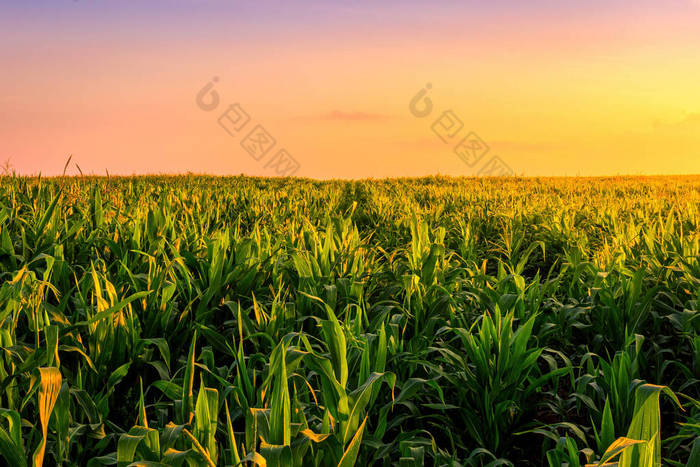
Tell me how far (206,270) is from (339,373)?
1366mm

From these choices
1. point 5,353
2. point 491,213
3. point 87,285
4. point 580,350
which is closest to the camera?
point 5,353

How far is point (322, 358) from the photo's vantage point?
51.6 inches

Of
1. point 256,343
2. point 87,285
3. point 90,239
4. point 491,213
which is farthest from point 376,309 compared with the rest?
point 491,213

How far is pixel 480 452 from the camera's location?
155 centimetres

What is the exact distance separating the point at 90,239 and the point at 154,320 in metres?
1.25

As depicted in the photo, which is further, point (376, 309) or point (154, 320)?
point (376, 309)

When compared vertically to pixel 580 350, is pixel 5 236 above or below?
above

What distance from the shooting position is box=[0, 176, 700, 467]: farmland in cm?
127

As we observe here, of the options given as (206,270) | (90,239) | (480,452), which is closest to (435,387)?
(480,452)

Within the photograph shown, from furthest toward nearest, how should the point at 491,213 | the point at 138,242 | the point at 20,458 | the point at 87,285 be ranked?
the point at 491,213
the point at 138,242
the point at 87,285
the point at 20,458

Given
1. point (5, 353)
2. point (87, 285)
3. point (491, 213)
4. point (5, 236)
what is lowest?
point (5, 353)

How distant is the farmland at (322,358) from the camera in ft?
4.17

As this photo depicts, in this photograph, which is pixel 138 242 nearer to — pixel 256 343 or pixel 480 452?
pixel 256 343

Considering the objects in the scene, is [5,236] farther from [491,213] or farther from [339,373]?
[491,213]
